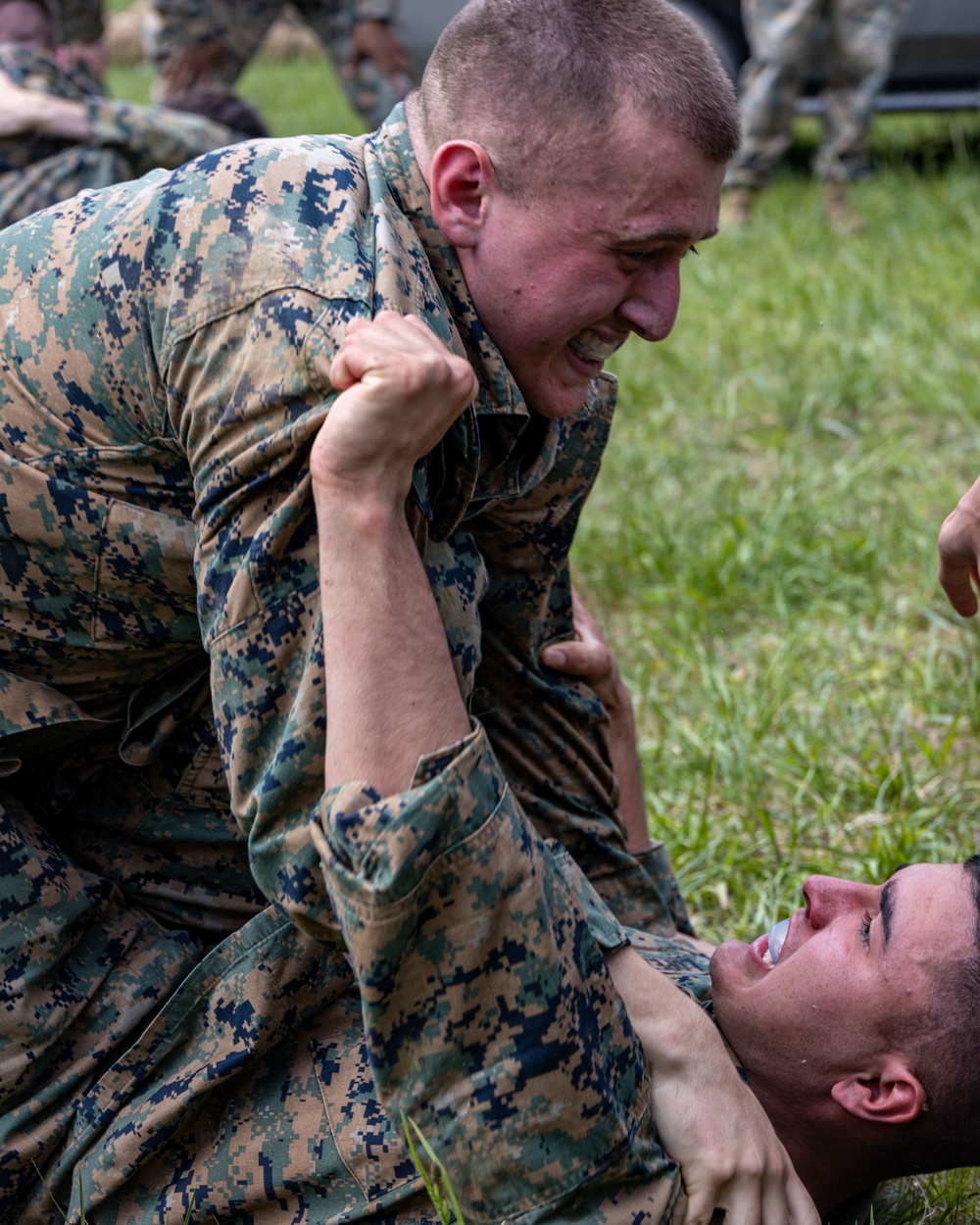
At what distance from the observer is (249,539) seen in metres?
1.67

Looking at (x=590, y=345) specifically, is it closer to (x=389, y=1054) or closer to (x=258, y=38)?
(x=389, y=1054)

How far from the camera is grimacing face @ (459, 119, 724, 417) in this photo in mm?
1837

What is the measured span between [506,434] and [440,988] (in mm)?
802

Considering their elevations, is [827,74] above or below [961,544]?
below

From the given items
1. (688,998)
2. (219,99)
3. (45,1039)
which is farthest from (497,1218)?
(219,99)

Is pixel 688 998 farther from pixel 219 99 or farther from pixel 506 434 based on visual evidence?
pixel 219 99

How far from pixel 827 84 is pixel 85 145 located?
467cm

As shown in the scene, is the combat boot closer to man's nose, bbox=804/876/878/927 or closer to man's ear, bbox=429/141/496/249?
man's nose, bbox=804/876/878/927

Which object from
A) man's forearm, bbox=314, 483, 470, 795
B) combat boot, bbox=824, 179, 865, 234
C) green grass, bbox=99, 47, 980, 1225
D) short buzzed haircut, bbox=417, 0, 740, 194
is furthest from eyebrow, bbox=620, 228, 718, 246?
combat boot, bbox=824, 179, 865, 234

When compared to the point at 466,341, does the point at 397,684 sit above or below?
below

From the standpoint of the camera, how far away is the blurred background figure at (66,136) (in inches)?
176

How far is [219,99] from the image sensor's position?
563 cm

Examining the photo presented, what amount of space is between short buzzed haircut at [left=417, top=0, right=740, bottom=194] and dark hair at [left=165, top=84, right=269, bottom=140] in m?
3.87

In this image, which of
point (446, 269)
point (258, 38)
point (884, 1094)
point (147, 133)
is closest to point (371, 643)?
point (446, 269)
